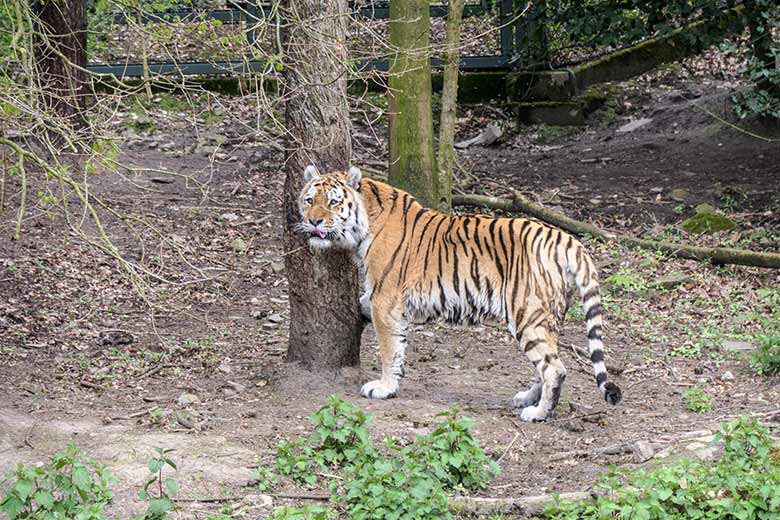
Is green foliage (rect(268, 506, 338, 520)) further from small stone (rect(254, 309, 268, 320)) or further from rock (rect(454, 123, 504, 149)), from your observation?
rock (rect(454, 123, 504, 149))

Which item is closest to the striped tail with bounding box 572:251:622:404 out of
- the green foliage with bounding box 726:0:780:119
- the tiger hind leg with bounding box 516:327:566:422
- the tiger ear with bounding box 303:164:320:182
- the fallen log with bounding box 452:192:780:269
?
the tiger hind leg with bounding box 516:327:566:422

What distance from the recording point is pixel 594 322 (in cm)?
685

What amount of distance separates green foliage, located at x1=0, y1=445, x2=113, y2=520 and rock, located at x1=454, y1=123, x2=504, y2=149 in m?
9.94

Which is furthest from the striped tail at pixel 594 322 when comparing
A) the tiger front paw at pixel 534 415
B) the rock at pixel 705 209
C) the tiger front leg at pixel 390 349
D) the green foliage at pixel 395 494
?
the rock at pixel 705 209

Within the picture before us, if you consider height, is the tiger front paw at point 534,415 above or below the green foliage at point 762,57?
below

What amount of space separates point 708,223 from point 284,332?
5.04 metres

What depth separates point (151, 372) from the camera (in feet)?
25.4

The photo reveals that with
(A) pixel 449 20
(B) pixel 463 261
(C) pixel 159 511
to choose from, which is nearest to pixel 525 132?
(A) pixel 449 20

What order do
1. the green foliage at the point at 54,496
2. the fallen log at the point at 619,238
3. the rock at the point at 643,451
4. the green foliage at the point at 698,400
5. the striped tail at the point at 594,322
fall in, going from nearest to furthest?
the green foliage at the point at 54,496 → the rock at the point at 643,451 → the striped tail at the point at 594,322 → the green foliage at the point at 698,400 → the fallen log at the point at 619,238

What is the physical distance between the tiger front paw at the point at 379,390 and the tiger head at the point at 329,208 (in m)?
0.99

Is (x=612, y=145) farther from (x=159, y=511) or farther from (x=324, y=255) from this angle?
(x=159, y=511)

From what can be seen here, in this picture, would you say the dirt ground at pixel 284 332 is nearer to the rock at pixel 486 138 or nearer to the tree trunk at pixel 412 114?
the rock at pixel 486 138

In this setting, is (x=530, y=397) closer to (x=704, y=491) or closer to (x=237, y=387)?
(x=237, y=387)

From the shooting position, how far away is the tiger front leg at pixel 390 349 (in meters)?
7.21
